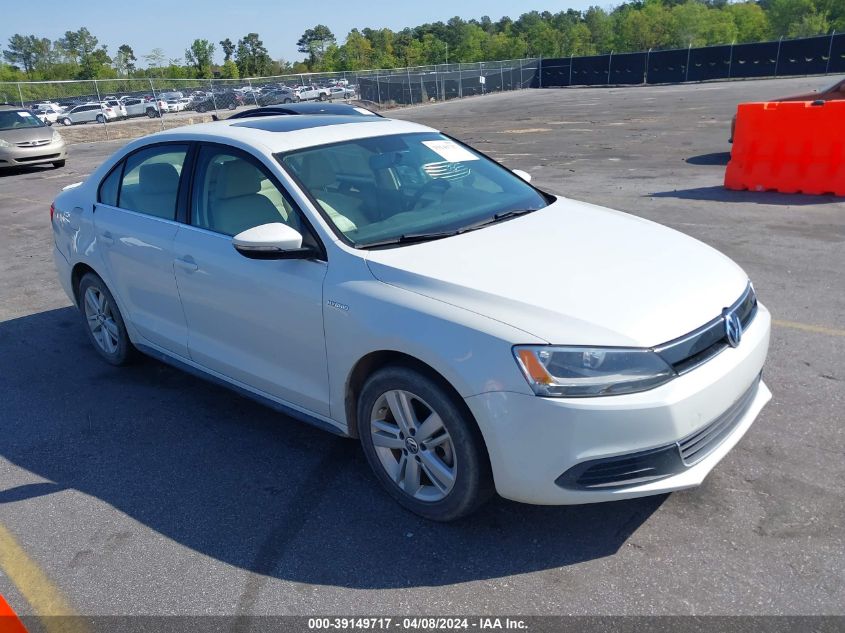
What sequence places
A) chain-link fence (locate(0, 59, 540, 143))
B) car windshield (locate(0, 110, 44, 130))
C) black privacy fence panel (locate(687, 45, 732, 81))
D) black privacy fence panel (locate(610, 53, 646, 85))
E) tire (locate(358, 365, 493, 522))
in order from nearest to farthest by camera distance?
tire (locate(358, 365, 493, 522)) < car windshield (locate(0, 110, 44, 130)) < chain-link fence (locate(0, 59, 540, 143)) < black privacy fence panel (locate(687, 45, 732, 81)) < black privacy fence panel (locate(610, 53, 646, 85))

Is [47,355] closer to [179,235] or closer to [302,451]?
[179,235]

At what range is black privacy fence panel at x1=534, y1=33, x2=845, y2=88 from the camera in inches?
1645

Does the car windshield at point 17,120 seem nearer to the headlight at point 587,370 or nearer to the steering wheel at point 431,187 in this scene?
the steering wheel at point 431,187

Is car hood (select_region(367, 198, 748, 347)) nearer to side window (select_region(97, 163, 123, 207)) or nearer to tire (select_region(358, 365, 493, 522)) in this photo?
tire (select_region(358, 365, 493, 522))

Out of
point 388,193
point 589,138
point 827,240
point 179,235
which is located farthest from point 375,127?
point 589,138

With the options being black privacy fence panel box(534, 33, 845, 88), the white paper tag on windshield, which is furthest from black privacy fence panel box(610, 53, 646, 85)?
the white paper tag on windshield

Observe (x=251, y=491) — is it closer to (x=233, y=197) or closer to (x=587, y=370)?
(x=233, y=197)

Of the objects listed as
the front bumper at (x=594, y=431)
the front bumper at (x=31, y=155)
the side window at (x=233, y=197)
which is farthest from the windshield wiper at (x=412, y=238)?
the front bumper at (x=31, y=155)

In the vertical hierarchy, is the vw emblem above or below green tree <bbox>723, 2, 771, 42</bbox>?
above

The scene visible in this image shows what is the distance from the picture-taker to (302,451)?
4070 mm

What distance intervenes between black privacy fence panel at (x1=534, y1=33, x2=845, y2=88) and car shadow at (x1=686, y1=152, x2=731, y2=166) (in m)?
34.3

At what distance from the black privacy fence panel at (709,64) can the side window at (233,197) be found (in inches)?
1810

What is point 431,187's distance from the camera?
4.15 meters

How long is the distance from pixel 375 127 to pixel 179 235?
4.41 ft
